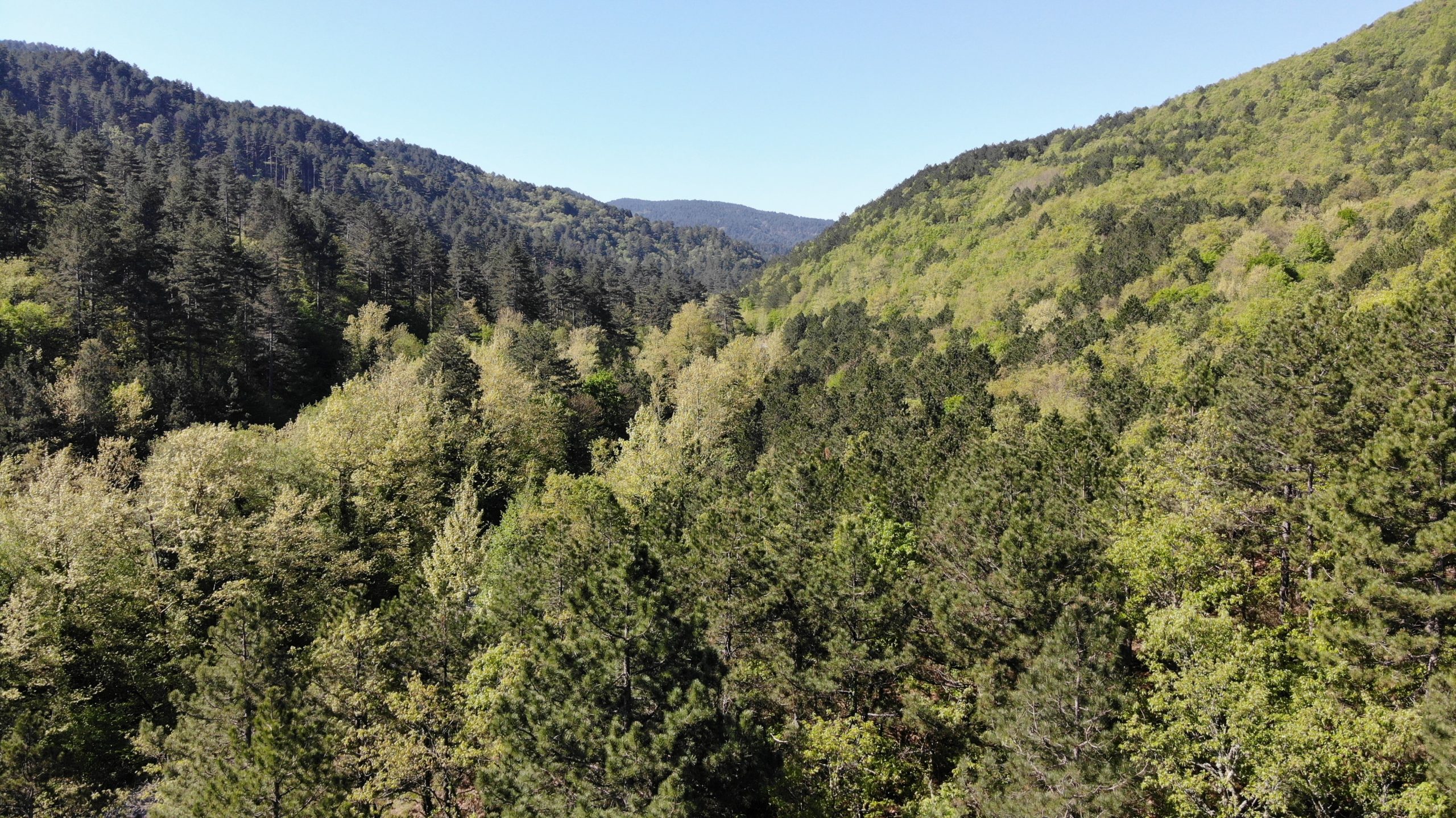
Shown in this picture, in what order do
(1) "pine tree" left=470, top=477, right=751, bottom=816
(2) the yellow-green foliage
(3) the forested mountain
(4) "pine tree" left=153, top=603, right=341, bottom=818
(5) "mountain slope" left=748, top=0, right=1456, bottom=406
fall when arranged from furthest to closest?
(5) "mountain slope" left=748, top=0, right=1456, bottom=406
(3) the forested mountain
(2) the yellow-green foliage
(4) "pine tree" left=153, top=603, right=341, bottom=818
(1) "pine tree" left=470, top=477, right=751, bottom=816

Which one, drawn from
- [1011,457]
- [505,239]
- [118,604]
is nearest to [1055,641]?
[1011,457]

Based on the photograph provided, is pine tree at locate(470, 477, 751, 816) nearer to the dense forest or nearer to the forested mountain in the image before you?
the dense forest

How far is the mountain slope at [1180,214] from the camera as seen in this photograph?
191 feet

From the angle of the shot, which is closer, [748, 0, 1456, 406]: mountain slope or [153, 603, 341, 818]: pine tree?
[153, 603, 341, 818]: pine tree

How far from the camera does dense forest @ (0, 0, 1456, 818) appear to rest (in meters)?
17.7

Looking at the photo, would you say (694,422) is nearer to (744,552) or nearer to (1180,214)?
(744,552)

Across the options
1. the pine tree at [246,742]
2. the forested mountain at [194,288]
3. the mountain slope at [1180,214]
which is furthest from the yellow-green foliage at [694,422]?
the forested mountain at [194,288]

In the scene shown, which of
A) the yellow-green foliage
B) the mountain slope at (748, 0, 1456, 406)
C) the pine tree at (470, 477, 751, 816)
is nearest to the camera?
the pine tree at (470, 477, 751, 816)

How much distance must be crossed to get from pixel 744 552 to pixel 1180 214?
79.4 m

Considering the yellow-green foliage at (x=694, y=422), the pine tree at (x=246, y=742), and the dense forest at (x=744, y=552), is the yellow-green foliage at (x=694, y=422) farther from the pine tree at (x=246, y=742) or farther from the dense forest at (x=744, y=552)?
the pine tree at (x=246, y=742)

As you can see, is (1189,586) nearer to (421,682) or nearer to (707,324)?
(421,682)

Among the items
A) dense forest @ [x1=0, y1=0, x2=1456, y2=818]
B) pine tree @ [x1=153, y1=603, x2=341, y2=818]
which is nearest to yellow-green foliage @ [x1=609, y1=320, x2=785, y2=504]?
dense forest @ [x1=0, y1=0, x2=1456, y2=818]

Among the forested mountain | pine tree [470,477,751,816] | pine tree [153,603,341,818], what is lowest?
pine tree [153,603,341,818]

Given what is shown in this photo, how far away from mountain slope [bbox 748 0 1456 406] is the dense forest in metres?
0.97
